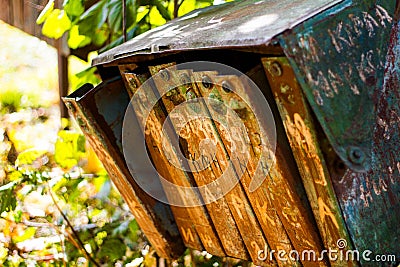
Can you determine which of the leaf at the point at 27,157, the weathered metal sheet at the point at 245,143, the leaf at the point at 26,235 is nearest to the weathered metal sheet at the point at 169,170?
the weathered metal sheet at the point at 245,143

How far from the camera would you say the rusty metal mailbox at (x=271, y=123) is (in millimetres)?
1048

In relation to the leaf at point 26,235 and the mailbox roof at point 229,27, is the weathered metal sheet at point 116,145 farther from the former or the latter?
the leaf at point 26,235

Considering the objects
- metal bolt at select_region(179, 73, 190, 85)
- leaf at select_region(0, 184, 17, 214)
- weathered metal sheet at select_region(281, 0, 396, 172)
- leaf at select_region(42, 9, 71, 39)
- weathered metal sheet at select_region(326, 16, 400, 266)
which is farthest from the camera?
leaf at select_region(42, 9, 71, 39)

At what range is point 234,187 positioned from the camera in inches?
56.1

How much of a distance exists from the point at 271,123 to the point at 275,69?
0.13 metres

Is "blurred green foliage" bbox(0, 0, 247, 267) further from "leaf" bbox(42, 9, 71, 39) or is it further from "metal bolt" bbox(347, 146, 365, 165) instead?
"metal bolt" bbox(347, 146, 365, 165)

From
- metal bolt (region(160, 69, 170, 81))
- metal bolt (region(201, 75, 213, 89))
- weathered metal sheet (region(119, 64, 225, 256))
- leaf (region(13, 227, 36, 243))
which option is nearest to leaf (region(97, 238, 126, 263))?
leaf (region(13, 227, 36, 243))

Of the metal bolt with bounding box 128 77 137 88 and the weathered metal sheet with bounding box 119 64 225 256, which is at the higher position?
the metal bolt with bounding box 128 77 137 88

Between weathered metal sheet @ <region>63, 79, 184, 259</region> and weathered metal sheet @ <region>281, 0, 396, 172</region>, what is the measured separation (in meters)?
0.74

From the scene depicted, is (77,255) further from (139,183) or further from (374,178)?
(374,178)

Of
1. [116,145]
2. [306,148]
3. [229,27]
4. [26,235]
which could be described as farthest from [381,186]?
[26,235]

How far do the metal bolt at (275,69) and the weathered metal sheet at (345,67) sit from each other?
0.30 ft

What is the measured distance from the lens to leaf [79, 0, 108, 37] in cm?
212

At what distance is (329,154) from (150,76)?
20.9 inches
